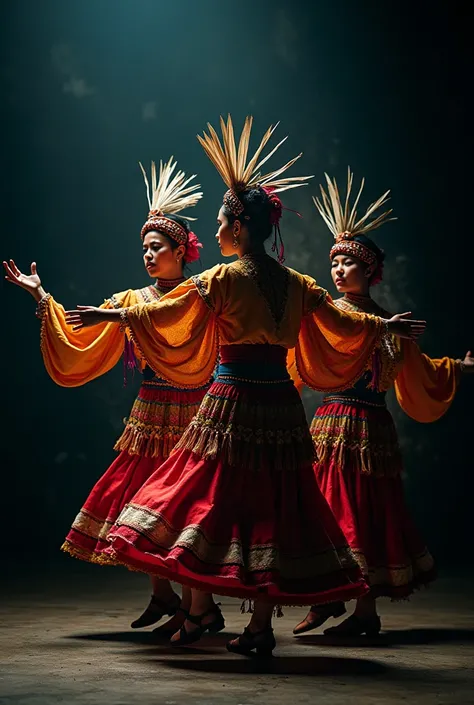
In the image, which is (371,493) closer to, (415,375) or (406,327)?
(415,375)

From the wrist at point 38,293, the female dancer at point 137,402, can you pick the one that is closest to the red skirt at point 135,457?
the female dancer at point 137,402

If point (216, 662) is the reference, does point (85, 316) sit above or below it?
above

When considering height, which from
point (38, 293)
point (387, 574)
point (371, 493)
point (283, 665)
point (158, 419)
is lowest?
point (283, 665)

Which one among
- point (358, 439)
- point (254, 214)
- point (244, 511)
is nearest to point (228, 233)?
point (254, 214)

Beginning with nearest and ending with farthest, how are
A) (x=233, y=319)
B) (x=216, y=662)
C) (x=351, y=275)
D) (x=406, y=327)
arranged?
(x=216, y=662) < (x=233, y=319) < (x=406, y=327) < (x=351, y=275)

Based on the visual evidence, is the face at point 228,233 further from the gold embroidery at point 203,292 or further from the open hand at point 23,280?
the open hand at point 23,280

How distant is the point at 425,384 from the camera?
4656 mm

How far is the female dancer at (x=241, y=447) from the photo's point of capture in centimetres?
337

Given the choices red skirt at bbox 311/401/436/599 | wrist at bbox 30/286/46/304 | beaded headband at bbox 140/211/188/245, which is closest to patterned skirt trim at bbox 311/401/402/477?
red skirt at bbox 311/401/436/599

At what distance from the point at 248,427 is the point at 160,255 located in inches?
42.2

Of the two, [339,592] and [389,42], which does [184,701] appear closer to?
[339,592]

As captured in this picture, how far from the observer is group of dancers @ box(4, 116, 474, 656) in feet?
11.2

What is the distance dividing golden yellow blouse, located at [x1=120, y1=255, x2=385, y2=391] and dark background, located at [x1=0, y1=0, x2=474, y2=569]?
268cm

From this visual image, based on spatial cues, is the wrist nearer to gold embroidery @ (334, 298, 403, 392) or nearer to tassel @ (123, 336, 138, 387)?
tassel @ (123, 336, 138, 387)
